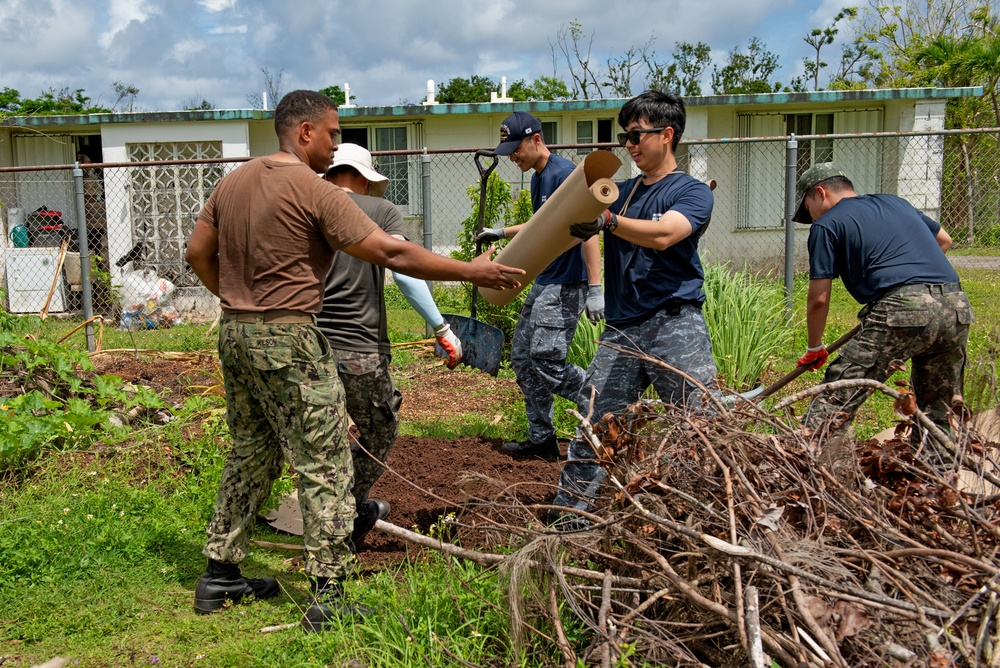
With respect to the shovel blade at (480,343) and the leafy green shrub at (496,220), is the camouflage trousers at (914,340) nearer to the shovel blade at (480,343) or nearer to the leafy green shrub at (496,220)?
the shovel blade at (480,343)

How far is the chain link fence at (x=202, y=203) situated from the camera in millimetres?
12172

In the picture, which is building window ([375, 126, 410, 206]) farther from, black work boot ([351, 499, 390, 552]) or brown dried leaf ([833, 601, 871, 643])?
brown dried leaf ([833, 601, 871, 643])

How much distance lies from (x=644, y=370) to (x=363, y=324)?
4.23 ft

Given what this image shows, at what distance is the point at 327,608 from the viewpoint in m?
3.17

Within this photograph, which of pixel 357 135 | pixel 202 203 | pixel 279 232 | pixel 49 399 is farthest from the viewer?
pixel 357 135

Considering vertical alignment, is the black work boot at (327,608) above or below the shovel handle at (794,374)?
below

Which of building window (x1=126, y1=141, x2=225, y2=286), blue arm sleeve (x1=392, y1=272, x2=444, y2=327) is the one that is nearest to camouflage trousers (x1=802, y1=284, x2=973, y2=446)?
blue arm sleeve (x1=392, y1=272, x2=444, y2=327)

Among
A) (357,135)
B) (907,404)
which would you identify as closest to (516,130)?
(907,404)

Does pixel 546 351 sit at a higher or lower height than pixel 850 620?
higher

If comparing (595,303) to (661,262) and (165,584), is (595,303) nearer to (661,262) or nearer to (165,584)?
(661,262)

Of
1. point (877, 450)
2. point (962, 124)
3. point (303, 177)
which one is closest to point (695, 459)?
point (877, 450)

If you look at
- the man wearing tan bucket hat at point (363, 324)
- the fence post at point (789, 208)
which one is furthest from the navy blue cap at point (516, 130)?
the fence post at point (789, 208)

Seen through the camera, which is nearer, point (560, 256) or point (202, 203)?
point (560, 256)

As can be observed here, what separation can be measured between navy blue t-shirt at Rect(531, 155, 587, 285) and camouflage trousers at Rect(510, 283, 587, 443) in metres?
0.05
